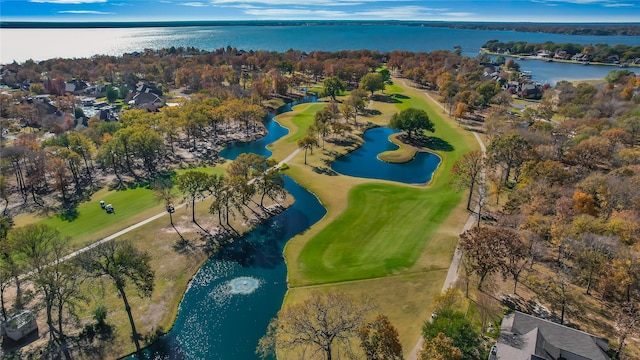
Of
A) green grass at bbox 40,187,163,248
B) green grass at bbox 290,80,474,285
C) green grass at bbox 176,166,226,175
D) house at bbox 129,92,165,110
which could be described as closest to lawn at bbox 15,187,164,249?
green grass at bbox 40,187,163,248

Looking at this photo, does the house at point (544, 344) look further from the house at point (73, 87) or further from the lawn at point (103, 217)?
the house at point (73, 87)

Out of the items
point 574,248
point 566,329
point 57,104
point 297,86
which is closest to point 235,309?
point 566,329

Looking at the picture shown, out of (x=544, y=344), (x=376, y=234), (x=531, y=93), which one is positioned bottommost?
(x=376, y=234)

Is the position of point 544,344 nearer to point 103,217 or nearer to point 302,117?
point 103,217

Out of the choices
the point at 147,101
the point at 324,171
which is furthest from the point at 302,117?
the point at 147,101

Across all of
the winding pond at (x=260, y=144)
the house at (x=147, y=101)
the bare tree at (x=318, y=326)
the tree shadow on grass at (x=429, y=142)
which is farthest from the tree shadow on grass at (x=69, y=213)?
the tree shadow on grass at (x=429, y=142)
